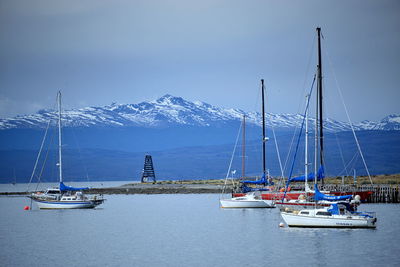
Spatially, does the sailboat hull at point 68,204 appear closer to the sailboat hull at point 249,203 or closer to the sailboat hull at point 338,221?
the sailboat hull at point 249,203

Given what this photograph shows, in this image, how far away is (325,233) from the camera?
194 feet

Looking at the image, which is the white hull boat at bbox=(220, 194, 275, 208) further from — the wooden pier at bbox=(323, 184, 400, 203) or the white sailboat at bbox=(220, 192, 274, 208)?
the wooden pier at bbox=(323, 184, 400, 203)

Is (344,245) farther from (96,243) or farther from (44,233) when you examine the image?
(44,233)

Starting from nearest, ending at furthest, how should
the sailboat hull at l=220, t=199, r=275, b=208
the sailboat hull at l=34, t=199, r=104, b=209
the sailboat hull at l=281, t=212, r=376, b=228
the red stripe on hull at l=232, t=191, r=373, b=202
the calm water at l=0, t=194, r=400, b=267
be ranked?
the calm water at l=0, t=194, r=400, b=267
the sailboat hull at l=281, t=212, r=376, b=228
the red stripe on hull at l=232, t=191, r=373, b=202
the sailboat hull at l=220, t=199, r=275, b=208
the sailboat hull at l=34, t=199, r=104, b=209

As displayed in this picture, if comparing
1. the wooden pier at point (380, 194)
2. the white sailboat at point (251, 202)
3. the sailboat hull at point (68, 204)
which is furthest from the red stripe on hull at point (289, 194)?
the sailboat hull at point (68, 204)

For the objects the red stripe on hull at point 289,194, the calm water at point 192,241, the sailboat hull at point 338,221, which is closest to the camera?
the calm water at point 192,241

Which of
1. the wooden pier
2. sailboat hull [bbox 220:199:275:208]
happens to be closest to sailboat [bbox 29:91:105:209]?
sailboat hull [bbox 220:199:275:208]

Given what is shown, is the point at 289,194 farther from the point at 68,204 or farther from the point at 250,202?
the point at 68,204

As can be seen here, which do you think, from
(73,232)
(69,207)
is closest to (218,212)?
(69,207)

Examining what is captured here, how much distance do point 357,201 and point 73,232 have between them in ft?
88.2

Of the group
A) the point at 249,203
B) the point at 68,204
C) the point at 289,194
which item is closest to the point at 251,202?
the point at 249,203

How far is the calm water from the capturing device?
158ft

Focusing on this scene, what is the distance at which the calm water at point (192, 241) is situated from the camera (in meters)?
48.2

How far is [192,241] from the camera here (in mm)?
58938
